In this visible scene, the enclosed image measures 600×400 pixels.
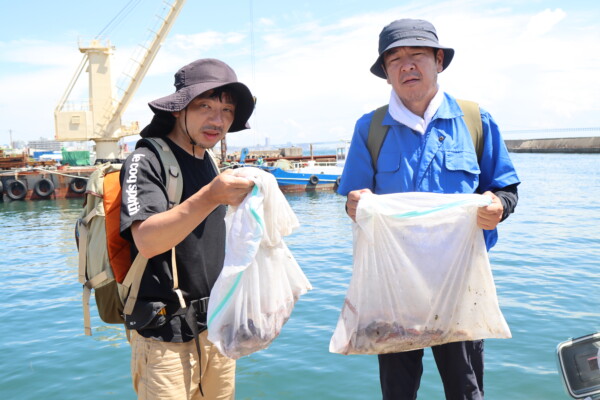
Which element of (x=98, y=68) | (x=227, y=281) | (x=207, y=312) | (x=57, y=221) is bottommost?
(x=57, y=221)

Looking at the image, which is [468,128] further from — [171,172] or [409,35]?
[171,172]

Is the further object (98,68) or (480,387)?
(98,68)

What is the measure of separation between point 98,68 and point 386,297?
30078mm

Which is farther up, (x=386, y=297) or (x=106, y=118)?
(x=106, y=118)

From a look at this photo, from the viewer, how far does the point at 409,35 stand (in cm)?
217

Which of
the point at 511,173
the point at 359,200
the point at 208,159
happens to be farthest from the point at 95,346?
the point at 511,173

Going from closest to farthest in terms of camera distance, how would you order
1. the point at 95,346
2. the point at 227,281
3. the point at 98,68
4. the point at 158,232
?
the point at 158,232, the point at 227,281, the point at 95,346, the point at 98,68

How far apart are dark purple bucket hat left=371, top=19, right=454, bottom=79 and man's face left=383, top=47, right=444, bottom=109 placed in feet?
0.16

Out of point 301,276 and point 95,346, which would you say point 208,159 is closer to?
point 301,276

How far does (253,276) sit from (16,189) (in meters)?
28.0

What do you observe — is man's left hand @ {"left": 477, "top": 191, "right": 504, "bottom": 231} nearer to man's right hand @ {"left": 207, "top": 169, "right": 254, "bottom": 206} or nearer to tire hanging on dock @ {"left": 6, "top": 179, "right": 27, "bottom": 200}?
man's right hand @ {"left": 207, "top": 169, "right": 254, "bottom": 206}

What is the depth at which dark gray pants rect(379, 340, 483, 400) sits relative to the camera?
2201mm

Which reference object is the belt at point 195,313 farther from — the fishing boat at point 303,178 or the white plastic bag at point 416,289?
the fishing boat at point 303,178

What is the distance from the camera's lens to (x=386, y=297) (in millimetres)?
2166
